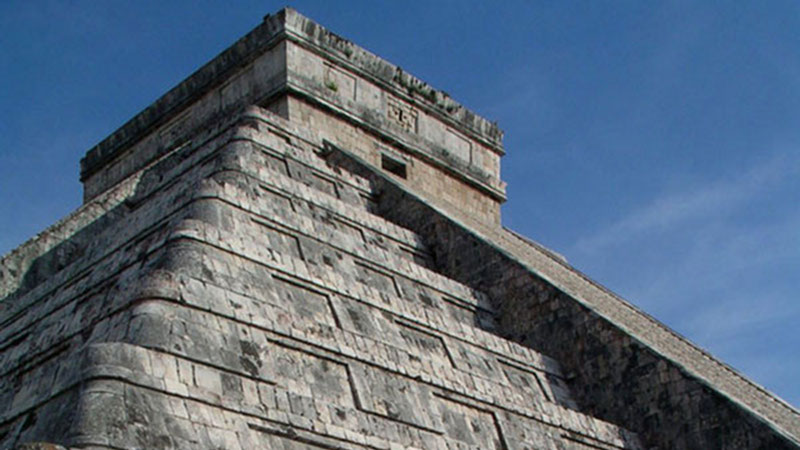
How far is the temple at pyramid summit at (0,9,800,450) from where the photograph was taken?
7.71 meters

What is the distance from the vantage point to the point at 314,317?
31.1 ft

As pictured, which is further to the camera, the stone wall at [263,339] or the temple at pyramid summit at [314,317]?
the temple at pyramid summit at [314,317]

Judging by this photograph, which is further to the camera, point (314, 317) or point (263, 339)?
point (314, 317)

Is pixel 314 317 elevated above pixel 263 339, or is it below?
above

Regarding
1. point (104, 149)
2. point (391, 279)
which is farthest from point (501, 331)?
point (104, 149)

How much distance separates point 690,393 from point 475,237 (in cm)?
317

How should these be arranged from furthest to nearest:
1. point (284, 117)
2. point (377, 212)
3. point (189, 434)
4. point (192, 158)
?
1. point (284, 117)
2. point (377, 212)
3. point (192, 158)
4. point (189, 434)

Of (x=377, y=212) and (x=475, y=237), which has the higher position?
(x=377, y=212)

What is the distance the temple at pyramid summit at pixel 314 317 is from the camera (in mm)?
7711

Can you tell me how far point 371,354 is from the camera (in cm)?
930

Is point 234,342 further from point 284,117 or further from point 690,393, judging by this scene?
point 284,117

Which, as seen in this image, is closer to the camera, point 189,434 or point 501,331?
point 189,434

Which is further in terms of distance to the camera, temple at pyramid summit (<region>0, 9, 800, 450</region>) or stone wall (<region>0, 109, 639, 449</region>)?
temple at pyramid summit (<region>0, 9, 800, 450</region>)

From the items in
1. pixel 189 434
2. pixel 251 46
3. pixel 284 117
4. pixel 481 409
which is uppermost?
pixel 251 46
